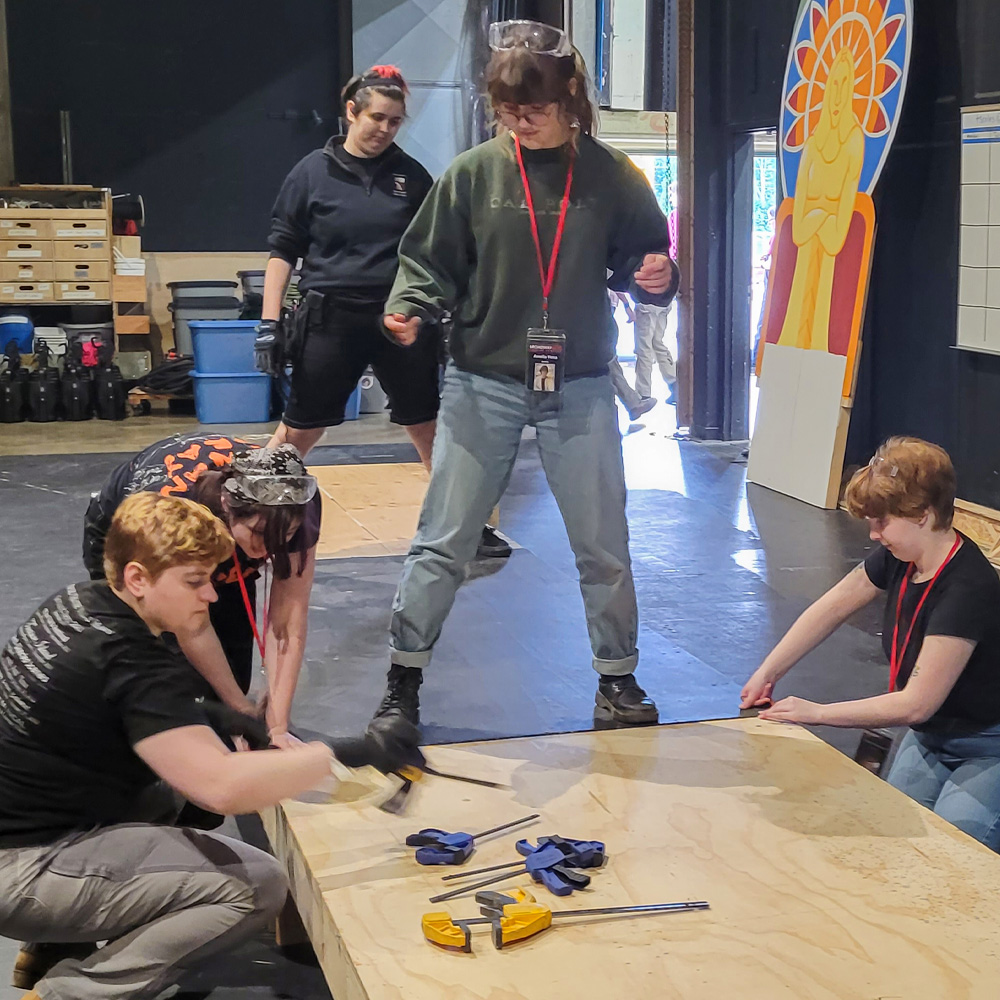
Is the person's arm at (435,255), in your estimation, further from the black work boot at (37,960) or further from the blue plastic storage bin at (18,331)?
the blue plastic storage bin at (18,331)

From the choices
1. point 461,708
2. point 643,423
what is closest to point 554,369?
point 461,708

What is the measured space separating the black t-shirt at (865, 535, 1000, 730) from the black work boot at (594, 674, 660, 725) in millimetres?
734

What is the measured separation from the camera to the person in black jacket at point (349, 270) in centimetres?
429

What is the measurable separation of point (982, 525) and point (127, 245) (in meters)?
6.31

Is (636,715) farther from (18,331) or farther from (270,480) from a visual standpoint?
(18,331)

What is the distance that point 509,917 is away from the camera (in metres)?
1.88

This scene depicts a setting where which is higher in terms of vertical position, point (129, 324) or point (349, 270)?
point (349, 270)

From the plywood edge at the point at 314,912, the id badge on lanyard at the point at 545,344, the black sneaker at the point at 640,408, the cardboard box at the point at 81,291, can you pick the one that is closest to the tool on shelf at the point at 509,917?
the plywood edge at the point at 314,912

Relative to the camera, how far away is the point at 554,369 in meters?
2.93

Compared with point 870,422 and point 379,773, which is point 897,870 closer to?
point 379,773

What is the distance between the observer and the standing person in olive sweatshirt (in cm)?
294

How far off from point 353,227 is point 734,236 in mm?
3602

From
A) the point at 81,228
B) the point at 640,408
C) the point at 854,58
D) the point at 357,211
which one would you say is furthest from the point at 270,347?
the point at 81,228

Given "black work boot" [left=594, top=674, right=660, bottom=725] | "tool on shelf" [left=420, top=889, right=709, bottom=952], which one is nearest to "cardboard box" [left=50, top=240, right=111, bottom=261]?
"black work boot" [left=594, top=674, right=660, bottom=725]
